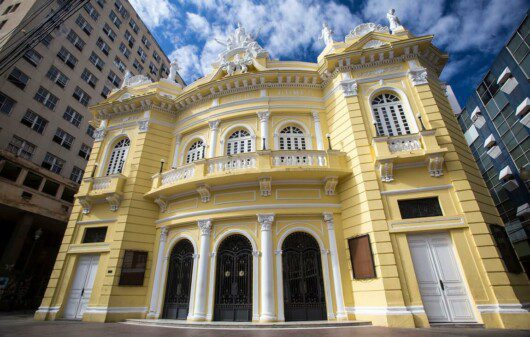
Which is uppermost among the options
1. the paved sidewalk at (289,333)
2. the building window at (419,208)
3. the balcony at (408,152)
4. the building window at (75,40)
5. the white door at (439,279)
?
the building window at (75,40)

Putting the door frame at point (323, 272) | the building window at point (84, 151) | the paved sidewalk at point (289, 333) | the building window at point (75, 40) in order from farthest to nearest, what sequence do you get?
the building window at point (75, 40) < the building window at point (84, 151) < the door frame at point (323, 272) < the paved sidewalk at point (289, 333)

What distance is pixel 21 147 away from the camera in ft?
67.3

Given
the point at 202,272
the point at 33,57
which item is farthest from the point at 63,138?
the point at 202,272

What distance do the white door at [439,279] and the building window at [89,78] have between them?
3057cm

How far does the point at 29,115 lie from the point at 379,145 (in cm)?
2583

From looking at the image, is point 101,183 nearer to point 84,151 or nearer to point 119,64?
point 84,151

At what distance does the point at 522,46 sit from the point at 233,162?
75.3 feet

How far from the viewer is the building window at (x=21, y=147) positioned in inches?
786

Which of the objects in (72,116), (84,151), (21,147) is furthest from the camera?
(84,151)

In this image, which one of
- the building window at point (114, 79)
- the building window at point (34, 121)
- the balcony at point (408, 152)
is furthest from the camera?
the building window at point (114, 79)

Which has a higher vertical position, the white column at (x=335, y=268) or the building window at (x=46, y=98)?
the building window at (x=46, y=98)

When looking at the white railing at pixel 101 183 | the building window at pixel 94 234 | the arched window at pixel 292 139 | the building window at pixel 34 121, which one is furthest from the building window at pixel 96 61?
the arched window at pixel 292 139

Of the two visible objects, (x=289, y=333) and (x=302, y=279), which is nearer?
(x=289, y=333)

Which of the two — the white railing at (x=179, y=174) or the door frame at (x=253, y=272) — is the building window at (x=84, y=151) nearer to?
the white railing at (x=179, y=174)
